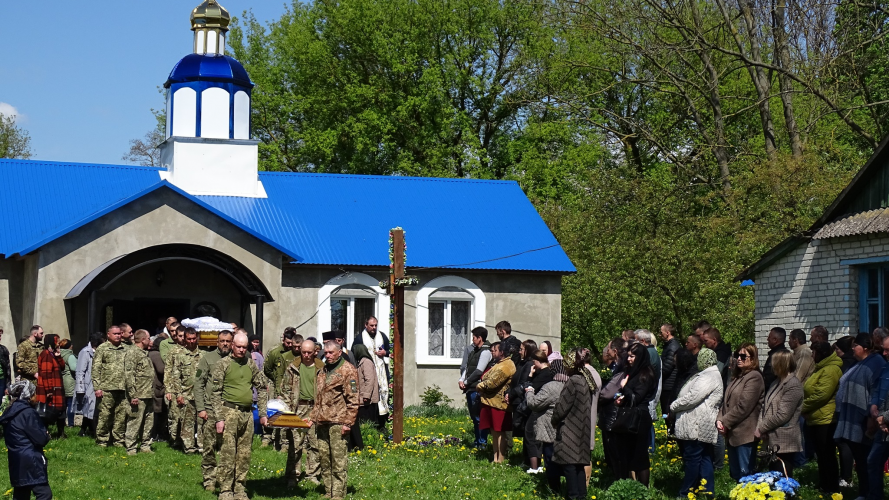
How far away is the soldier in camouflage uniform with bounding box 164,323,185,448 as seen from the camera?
1470cm

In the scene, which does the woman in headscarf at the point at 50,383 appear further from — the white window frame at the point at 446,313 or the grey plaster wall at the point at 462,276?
the white window frame at the point at 446,313

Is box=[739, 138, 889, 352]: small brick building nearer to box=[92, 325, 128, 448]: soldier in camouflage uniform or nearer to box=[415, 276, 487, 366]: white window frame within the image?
box=[415, 276, 487, 366]: white window frame

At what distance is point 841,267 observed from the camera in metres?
17.3

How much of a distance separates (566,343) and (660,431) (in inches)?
514

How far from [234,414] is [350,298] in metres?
12.0

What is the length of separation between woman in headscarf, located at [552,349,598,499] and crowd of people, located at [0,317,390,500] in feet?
7.67

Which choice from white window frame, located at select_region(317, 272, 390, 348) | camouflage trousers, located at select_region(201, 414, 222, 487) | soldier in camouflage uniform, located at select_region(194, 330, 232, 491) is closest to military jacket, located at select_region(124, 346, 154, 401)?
soldier in camouflage uniform, located at select_region(194, 330, 232, 491)

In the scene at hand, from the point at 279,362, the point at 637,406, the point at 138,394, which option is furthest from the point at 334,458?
the point at 138,394

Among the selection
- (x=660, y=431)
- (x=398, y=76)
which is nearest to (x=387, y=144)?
(x=398, y=76)

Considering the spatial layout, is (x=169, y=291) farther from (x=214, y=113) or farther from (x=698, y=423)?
(x=698, y=423)

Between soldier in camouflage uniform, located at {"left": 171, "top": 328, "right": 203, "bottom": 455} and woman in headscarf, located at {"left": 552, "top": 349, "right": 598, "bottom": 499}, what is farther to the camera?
soldier in camouflage uniform, located at {"left": 171, "top": 328, "right": 203, "bottom": 455}

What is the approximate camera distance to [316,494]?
12.2m

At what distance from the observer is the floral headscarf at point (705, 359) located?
464 inches

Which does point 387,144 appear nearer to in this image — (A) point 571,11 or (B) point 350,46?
(B) point 350,46
